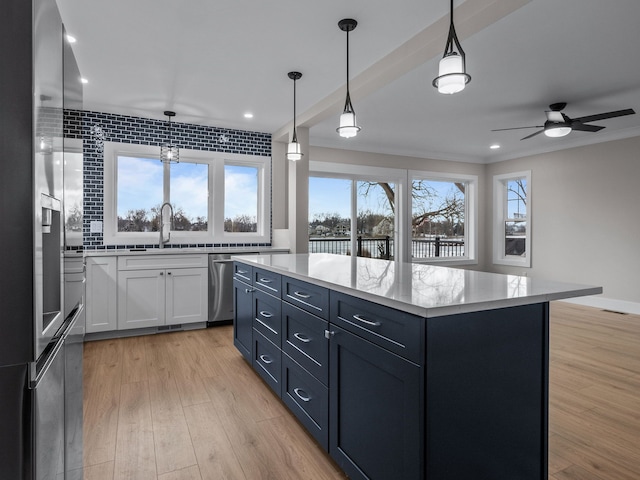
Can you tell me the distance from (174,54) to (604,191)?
6.16 meters

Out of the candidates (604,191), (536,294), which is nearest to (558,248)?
(604,191)

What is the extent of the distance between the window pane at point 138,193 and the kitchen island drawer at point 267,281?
8.63 ft

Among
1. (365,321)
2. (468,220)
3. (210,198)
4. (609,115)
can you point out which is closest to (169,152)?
(210,198)

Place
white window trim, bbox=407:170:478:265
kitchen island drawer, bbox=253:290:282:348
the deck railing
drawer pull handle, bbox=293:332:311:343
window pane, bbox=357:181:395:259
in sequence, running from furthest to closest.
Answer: white window trim, bbox=407:170:478:265, window pane, bbox=357:181:395:259, the deck railing, kitchen island drawer, bbox=253:290:282:348, drawer pull handle, bbox=293:332:311:343

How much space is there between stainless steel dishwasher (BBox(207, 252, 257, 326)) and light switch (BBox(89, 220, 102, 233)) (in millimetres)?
1365

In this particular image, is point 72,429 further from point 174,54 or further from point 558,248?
point 558,248

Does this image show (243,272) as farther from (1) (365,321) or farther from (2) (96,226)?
(2) (96,226)

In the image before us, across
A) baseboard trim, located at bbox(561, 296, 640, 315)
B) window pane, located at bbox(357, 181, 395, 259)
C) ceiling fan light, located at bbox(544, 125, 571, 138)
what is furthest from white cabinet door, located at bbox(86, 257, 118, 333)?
baseboard trim, located at bbox(561, 296, 640, 315)

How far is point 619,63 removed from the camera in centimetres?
339

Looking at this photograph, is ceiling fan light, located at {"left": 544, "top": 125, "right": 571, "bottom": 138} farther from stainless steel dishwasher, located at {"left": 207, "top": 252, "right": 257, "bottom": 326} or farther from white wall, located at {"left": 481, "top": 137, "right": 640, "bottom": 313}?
stainless steel dishwasher, located at {"left": 207, "top": 252, "right": 257, "bottom": 326}

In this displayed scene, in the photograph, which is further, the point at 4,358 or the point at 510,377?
the point at 510,377

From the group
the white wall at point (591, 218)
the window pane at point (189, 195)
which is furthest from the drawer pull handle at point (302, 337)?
the white wall at point (591, 218)

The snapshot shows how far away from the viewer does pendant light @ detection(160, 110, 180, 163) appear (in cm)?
453

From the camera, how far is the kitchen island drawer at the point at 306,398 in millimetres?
1882
